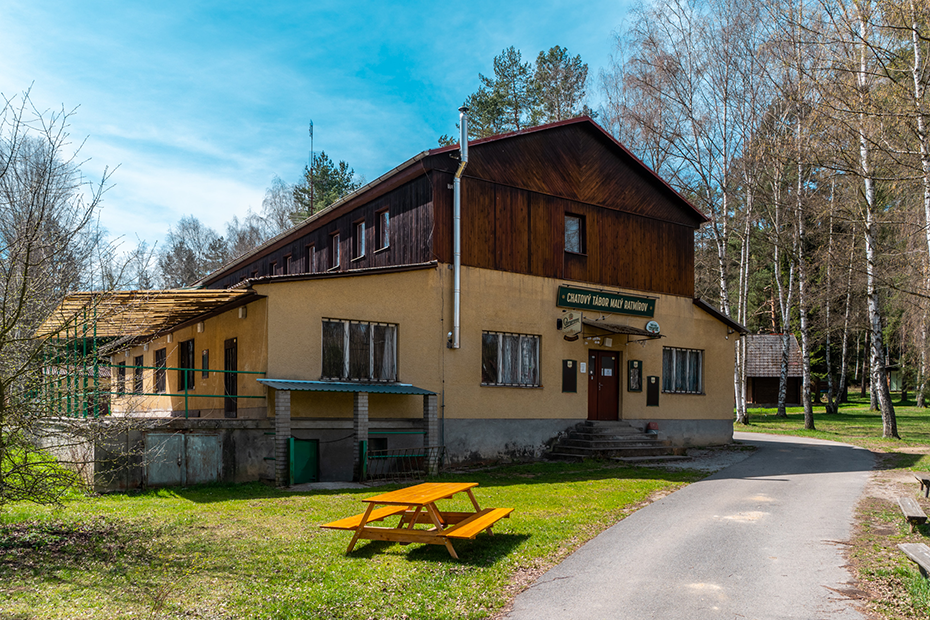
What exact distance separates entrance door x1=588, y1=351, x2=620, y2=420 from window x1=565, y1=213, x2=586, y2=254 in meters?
2.94

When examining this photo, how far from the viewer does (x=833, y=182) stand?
→ 2639cm

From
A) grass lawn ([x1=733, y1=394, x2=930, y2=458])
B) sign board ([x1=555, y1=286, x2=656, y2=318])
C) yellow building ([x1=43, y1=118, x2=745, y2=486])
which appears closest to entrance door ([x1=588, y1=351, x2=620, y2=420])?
yellow building ([x1=43, y1=118, x2=745, y2=486])

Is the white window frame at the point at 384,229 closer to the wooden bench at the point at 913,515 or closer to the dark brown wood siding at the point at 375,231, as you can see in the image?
the dark brown wood siding at the point at 375,231

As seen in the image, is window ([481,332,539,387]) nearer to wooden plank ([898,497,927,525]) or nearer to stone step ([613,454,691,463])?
stone step ([613,454,691,463])

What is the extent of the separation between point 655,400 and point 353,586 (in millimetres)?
15754

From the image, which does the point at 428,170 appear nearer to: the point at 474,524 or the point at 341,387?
the point at 341,387

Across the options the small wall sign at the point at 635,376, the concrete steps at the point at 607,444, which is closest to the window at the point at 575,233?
the small wall sign at the point at 635,376

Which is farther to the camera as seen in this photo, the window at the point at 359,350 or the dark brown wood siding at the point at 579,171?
the dark brown wood siding at the point at 579,171

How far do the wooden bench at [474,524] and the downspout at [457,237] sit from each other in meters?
7.99

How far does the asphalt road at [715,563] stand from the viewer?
20.2 ft

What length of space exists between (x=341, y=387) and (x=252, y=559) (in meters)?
6.61

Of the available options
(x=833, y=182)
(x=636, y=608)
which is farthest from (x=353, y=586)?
(x=833, y=182)

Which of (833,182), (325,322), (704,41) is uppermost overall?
(704,41)

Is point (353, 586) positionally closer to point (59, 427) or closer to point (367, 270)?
point (59, 427)
